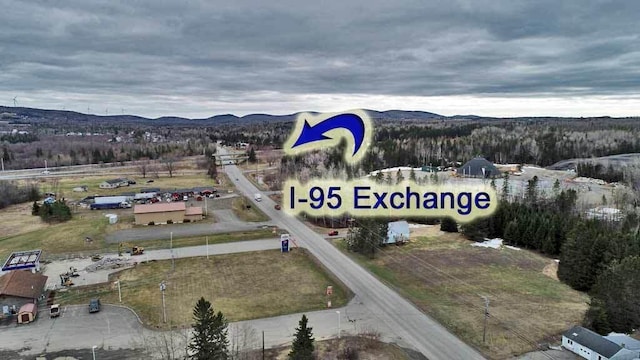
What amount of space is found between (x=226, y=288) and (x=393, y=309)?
1080cm

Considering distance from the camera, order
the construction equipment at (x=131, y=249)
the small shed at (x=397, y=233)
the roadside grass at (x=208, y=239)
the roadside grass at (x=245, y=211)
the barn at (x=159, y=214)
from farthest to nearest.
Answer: the roadside grass at (x=245, y=211), the barn at (x=159, y=214), the small shed at (x=397, y=233), the roadside grass at (x=208, y=239), the construction equipment at (x=131, y=249)

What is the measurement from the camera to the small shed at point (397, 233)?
37.7 metres

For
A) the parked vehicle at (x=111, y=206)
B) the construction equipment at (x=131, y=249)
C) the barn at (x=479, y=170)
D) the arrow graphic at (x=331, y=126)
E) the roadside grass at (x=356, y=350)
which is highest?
the arrow graphic at (x=331, y=126)

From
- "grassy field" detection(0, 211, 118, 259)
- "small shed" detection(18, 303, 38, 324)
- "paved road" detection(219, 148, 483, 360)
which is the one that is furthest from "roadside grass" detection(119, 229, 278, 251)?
"small shed" detection(18, 303, 38, 324)

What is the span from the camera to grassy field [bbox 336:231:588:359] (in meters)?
22.3

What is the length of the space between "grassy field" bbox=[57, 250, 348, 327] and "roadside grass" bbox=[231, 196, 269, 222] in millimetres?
12611

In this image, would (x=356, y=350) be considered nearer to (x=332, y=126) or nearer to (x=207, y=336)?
(x=207, y=336)

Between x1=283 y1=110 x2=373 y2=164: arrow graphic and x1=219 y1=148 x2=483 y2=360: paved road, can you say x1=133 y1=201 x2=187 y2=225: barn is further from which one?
x1=283 y1=110 x2=373 y2=164: arrow graphic

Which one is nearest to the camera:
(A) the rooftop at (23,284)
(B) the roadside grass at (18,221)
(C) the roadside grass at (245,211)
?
(A) the rooftop at (23,284)

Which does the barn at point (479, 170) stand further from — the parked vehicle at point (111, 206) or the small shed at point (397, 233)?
the parked vehicle at point (111, 206)

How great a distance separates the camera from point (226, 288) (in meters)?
28.2

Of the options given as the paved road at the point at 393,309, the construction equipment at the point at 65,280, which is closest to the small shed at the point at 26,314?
the construction equipment at the point at 65,280

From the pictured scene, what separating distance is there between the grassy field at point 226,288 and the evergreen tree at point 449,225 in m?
15.8

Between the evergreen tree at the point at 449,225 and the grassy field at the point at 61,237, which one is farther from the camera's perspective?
the evergreen tree at the point at 449,225
